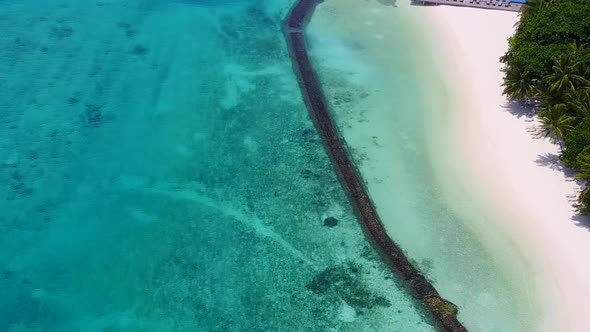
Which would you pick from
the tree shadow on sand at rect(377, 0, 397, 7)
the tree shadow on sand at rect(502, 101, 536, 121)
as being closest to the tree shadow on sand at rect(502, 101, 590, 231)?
the tree shadow on sand at rect(502, 101, 536, 121)

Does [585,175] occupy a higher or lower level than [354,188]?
higher

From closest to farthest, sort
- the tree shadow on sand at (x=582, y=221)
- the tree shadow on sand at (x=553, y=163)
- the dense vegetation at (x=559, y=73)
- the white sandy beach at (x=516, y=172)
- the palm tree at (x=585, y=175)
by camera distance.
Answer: the white sandy beach at (x=516, y=172), the palm tree at (x=585, y=175), the tree shadow on sand at (x=582, y=221), the dense vegetation at (x=559, y=73), the tree shadow on sand at (x=553, y=163)

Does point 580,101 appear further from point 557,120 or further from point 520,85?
point 520,85

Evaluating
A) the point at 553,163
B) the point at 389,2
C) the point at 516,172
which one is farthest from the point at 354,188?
the point at 389,2

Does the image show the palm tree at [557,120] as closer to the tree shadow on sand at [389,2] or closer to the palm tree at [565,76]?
the palm tree at [565,76]

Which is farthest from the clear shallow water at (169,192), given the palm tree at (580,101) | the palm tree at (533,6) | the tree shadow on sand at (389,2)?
the palm tree at (533,6)

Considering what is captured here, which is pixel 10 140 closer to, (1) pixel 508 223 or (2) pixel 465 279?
(2) pixel 465 279

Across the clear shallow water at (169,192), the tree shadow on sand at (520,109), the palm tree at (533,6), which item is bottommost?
the clear shallow water at (169,192)
